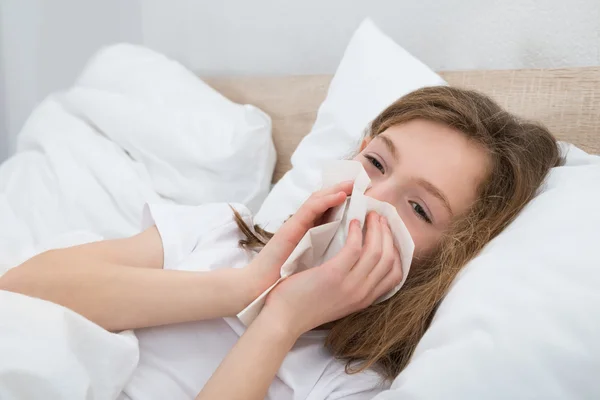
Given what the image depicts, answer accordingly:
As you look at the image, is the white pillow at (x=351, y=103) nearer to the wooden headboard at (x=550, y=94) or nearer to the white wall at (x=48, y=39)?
the wooden headboard at (x=550, y=94)

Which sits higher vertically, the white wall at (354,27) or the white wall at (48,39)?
the white wall at (354,27)

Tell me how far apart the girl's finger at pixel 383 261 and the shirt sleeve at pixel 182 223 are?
0.97ft

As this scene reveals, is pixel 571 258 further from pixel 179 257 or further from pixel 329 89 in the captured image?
pixel 329 89

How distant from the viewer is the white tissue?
74 cm

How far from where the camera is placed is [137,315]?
29.2 inches

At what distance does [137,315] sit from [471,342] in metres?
0.42

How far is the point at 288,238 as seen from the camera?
779 millimetres

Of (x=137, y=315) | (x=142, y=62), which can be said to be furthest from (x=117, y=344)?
(x=142, y=62)

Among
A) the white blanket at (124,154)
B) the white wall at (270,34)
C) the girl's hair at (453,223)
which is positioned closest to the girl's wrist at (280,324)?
the girl's hair at (453,223)

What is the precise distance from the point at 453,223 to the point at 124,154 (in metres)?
0.97

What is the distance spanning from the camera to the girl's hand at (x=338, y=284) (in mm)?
715

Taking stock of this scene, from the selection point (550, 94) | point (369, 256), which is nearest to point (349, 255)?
point (369, 256)

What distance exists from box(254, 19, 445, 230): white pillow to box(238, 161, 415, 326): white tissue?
0.38 metres

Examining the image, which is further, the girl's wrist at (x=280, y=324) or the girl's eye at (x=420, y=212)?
the girl's eye at (x=420, y=212)
